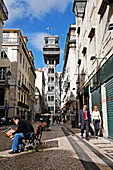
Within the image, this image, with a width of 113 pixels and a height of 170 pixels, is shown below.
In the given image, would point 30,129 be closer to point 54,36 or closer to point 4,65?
point 4,65

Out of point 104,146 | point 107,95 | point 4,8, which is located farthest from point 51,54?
point 104,146

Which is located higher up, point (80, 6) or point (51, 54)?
point (51, 54)

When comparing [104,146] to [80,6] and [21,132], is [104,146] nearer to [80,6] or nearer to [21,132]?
[21,132]

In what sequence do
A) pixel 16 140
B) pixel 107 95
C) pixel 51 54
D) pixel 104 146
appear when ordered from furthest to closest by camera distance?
pixel 51 54, pixel 107 95, pixel 104 146, pixel 16 140

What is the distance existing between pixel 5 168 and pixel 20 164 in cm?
42

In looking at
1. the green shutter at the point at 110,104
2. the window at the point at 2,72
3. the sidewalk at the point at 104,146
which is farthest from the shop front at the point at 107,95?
the window at the point at 2,72

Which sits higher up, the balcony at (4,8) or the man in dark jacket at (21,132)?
the balcony at (4,8)

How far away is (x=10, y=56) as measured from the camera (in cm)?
3338

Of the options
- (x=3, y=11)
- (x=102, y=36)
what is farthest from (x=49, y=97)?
(x=102, y=36)

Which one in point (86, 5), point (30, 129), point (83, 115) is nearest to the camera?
point (30, 129)

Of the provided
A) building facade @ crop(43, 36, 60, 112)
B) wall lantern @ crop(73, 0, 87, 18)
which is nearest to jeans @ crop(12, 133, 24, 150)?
wall lantern @ crop(73, 0, 87, 18)

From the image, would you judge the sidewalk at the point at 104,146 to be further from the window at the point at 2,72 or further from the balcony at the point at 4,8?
the window at the point at 2,72

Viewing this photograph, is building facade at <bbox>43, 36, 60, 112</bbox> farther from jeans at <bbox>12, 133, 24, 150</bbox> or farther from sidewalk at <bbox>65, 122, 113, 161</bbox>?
jeans at <bbox>12, 133, 24, 150</bbox>

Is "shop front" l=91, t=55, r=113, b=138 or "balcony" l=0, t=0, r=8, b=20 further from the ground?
"balcony" l=0, t=0, r=8, b=20
